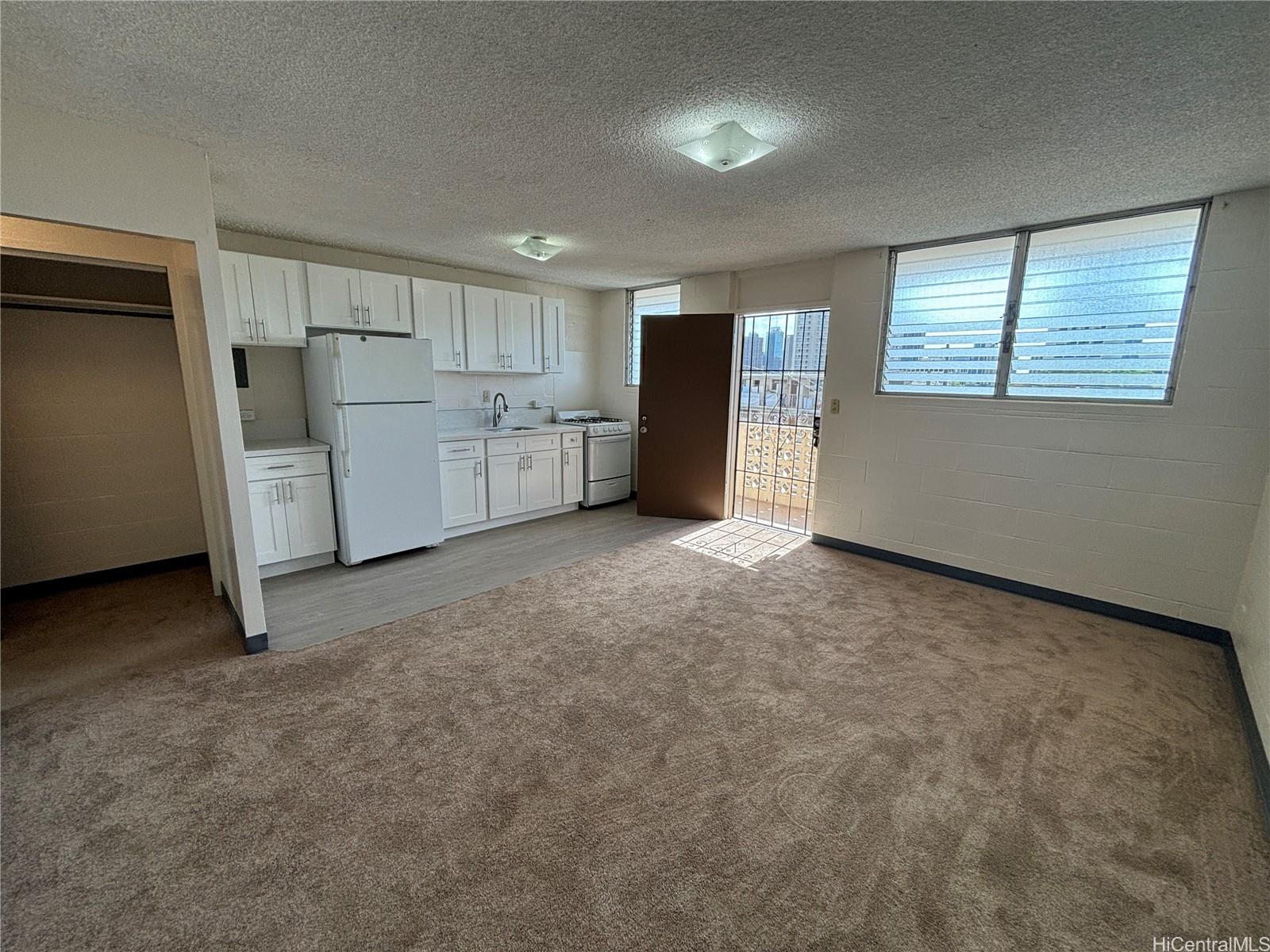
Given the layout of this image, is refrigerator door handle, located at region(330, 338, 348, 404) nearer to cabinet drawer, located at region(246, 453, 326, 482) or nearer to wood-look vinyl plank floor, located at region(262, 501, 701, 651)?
cabinet drawer, located at region(246, 453, 326, 482)

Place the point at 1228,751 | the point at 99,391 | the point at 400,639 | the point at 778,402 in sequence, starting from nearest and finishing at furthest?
the point at 1228,751 → the point at 400,639 → the point at 99,391 → the point at 778,402

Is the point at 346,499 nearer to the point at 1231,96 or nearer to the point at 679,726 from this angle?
the point at 679,726

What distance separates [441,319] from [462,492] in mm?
1506

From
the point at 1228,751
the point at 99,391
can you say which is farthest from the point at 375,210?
the point at 1228,751

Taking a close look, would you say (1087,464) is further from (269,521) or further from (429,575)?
(269,521)

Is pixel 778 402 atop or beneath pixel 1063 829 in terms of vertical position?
atop

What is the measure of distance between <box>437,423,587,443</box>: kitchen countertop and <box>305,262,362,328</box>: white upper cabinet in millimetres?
1093

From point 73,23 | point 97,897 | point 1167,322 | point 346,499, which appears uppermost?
point 73,23

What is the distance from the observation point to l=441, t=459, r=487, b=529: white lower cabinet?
14.0ft

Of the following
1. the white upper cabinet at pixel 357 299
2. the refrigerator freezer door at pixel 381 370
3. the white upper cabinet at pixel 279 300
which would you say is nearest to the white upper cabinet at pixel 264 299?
the white upper cabinet at pixel 279 300

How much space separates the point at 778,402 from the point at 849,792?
358 cm

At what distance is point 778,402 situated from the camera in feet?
15.7

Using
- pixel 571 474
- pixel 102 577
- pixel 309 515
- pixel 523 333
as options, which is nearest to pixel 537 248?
pixel 523 333

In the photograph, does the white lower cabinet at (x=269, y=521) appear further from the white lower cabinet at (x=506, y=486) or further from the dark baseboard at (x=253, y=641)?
the white lower cabinet at (x=506, y=486)
